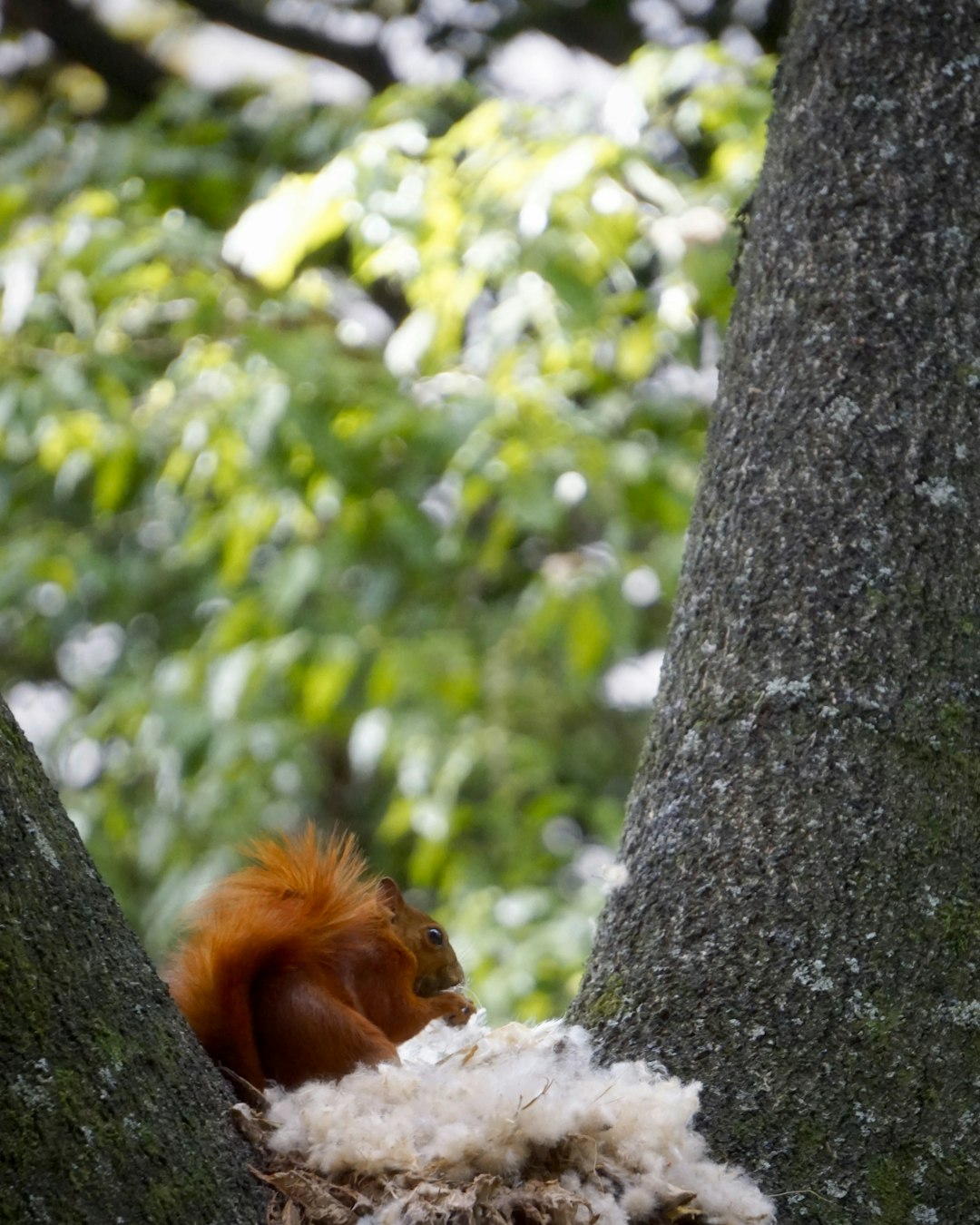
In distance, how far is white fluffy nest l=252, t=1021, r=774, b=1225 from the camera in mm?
1132

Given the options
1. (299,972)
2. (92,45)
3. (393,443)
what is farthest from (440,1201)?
(92,45)

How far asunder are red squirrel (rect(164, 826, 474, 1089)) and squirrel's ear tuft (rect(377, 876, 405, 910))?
0.11ft

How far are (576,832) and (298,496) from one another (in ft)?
4.52

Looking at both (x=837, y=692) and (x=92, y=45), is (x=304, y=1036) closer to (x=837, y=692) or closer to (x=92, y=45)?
(x=837, y=692)

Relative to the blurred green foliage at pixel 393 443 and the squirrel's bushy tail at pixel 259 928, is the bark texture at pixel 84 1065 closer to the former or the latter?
the squirrel's bushy tail at pixel 259 928

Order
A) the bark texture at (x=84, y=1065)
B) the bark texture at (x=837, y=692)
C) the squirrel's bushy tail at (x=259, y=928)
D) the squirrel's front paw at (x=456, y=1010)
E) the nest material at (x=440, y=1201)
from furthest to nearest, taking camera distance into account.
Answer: the squirrel's front paw at (x=456, y=1010)
the squirrel's bushy tail at (x=259, y=928)
the bark texture at (x=837, y=692)
the nest material at (x=440, y=1201)
the bark texture at (x=84, y=1065)

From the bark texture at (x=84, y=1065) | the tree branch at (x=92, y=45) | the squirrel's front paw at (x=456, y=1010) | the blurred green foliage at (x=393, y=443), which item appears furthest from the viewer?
the tree branch at (x=92, y=45)

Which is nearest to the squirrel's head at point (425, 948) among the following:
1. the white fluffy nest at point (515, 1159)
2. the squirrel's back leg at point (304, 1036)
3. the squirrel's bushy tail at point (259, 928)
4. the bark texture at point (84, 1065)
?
the squirrel's bushy tail at point (259, 928)

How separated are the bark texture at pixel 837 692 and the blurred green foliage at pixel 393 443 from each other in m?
1.30

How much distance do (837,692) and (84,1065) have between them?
0.72 m

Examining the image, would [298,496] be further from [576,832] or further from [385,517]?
[576,832]

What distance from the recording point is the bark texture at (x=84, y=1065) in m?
0.98

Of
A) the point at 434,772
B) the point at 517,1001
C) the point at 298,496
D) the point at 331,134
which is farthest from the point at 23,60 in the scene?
the point at 517,1001

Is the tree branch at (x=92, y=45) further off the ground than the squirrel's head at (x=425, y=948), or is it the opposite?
the tree branch at (x=92, y=45)
